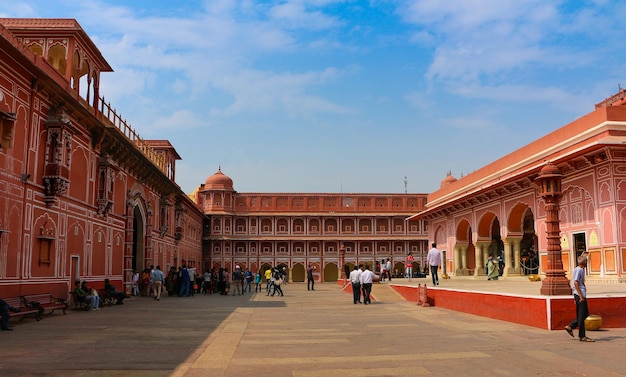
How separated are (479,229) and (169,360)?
24152 millimetres

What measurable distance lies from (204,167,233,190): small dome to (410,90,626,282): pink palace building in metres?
32.8

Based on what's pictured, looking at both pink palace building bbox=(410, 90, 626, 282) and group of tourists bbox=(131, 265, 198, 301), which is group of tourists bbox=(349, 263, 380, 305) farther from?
group of tourists bbox=(131, 265, 198, 301)

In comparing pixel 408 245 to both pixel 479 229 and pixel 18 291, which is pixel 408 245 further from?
pixel 18 291

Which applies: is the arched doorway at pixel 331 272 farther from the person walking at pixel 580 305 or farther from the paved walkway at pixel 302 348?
the person walking at pixel 580 305

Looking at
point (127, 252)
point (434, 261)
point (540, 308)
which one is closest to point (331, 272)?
point (127, 252)

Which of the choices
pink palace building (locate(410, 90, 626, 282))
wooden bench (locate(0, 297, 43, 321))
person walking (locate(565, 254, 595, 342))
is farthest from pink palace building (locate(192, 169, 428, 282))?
person walking (locate(565, 254, 595, 342))

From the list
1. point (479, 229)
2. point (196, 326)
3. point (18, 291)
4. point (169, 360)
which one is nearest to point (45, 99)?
point (18, 291)

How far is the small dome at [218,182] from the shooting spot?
59.9m

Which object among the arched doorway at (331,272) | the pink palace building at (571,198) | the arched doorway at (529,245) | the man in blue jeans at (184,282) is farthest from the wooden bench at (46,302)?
the arched doorway at (331,272)

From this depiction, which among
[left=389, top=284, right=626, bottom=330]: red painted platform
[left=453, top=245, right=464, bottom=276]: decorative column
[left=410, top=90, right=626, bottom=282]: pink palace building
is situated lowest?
[left=389, top=284, right=626, bottom=330]: red painted platform

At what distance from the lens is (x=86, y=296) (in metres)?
17.0

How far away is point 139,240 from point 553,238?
21.8 metres

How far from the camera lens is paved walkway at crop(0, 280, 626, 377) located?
23.1 feet

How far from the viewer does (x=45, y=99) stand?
1588cm
